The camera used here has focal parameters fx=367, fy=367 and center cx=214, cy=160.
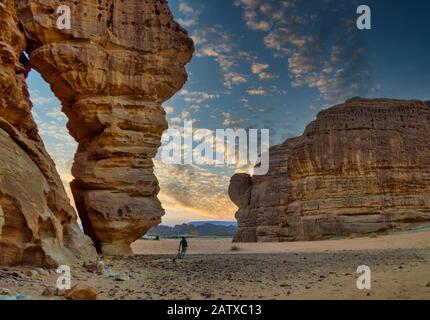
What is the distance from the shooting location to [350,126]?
4356 cm

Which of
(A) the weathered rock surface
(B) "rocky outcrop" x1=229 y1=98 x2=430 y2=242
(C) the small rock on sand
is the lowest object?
(C) the small rock on sand

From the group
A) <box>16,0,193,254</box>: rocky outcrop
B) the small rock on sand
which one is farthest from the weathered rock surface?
the small rock on sand

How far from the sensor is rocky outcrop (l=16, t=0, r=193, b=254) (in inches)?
713

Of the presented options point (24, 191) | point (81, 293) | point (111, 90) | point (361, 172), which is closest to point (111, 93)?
point (111, 90)

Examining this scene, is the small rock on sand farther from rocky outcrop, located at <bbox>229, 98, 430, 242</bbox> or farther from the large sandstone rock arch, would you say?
rocky outcrop, located at <bbox>229, 98, 430, 242</bbox>

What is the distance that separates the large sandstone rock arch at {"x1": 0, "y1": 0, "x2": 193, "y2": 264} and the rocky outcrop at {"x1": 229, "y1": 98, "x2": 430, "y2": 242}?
27.1 m

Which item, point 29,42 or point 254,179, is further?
point 254,179

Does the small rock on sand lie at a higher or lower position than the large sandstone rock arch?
lower

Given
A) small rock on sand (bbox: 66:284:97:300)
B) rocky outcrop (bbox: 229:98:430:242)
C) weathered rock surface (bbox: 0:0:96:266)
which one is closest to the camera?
small rock on sand (bbox: 66:284:97:300)

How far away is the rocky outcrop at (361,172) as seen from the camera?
3979cm

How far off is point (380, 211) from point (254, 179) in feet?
86.2
